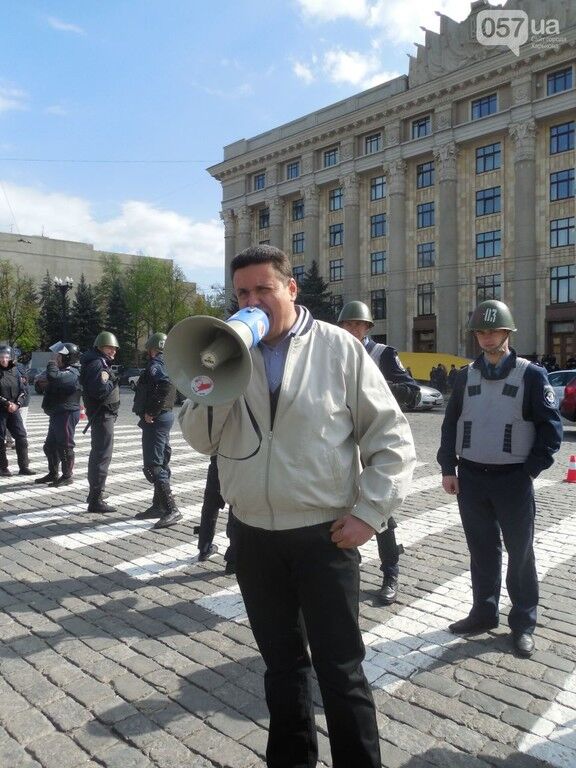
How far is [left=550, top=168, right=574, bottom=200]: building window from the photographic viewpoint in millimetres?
38688

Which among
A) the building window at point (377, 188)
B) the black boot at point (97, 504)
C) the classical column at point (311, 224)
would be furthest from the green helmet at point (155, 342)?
the classical column at point (311, 224)

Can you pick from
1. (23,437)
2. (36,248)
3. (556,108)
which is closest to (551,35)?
(556,108)

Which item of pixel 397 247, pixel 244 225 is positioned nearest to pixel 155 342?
pixel 397 247

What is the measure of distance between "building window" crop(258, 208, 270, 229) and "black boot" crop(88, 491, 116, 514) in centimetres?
5252

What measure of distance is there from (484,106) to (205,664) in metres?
46.0

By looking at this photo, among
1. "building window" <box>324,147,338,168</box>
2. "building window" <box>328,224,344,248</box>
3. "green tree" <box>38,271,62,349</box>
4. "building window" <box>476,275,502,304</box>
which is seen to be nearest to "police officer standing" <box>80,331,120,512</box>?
"building window" <box>476,275,502,304</box>

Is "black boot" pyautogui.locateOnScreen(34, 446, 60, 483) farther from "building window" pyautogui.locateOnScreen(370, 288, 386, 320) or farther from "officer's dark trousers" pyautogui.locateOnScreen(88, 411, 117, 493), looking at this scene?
"building window" pyautogui.locateOnScreen(370, 288, 386, 320)

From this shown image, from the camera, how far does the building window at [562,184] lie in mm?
38688

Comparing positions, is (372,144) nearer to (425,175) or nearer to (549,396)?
(425,175)

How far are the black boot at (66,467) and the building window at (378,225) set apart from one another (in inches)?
1676

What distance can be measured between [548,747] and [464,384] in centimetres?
211

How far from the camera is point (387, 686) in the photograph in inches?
132

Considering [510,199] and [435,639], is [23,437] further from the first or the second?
[510,199]

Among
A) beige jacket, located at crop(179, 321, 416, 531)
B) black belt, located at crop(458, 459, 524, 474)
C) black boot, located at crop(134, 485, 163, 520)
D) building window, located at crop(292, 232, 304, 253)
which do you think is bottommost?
black boot, located at crop(134, 485, 163, 520)
